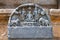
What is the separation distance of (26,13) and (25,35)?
19cm

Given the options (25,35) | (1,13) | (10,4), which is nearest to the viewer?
(25,35)

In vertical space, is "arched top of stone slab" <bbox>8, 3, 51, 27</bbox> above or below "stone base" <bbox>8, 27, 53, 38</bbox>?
above

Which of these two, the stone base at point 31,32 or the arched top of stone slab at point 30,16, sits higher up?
the arched top of stone slab at point 30,16

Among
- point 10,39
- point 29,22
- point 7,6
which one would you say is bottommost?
point 10,39

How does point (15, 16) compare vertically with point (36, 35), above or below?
above

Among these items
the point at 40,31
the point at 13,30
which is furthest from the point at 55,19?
the point at 13,30

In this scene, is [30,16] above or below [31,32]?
above

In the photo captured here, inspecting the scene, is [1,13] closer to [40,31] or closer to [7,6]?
[7,6]

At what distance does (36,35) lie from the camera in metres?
1.38

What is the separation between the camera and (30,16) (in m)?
1.46

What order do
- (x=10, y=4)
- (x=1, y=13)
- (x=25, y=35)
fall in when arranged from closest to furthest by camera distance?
1. (x=25, y=35)
2. (x=1, y=13)
3. (x=10, y=4)

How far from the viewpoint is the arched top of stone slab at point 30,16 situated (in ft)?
4.70

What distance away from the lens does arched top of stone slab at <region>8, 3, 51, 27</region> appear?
1433 millimetres

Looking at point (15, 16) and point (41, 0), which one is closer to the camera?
point (15, 16)
